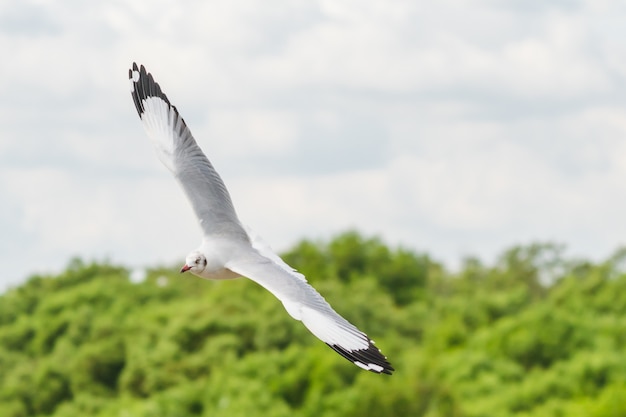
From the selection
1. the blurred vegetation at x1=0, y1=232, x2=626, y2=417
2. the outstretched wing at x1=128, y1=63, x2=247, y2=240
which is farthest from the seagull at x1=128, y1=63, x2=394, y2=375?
the blurred vegetation at x1=0, y1=232, x2=626, y2=417

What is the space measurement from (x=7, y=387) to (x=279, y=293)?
A: 4552 cm

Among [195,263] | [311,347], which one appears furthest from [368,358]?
[311,347]

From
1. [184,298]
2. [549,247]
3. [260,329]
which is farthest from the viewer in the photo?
[549,247]

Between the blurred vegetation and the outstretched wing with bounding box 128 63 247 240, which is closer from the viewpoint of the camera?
the outstretched wing with bounding box 128 63 247 240

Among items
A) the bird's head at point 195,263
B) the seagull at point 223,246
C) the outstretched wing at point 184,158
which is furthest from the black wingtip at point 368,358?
the outstretched wing at point 184,158

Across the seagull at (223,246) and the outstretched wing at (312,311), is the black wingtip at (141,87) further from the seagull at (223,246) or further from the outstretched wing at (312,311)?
the outstretched wing at (312,311)

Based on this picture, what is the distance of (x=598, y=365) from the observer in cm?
4706

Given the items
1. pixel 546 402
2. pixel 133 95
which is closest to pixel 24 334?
pixel 546 402

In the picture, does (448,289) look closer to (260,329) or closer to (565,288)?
(565,288)

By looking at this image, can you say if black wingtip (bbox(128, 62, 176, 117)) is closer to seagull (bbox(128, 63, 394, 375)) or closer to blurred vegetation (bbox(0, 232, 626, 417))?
seagull (bbox(128, 63, 394, 375))

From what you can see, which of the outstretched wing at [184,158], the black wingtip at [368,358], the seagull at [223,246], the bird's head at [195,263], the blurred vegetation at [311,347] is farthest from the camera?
the blurred vegetation at [311,347]

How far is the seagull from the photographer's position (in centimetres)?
948

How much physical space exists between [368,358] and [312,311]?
0.65m

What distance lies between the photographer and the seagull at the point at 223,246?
31.1ft
